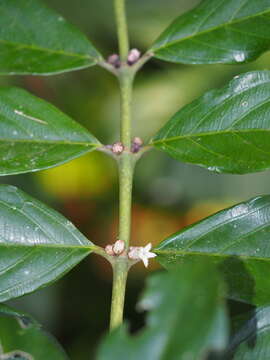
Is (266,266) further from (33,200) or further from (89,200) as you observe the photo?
(89,200)

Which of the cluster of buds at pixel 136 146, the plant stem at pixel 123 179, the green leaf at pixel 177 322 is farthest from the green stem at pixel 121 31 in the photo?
the green leaf at pixel 177 322

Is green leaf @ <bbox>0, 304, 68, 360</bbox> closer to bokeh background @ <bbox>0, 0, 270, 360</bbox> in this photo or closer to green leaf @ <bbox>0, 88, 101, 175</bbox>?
green leaf @ <bbox>0, 88, 101, 175</bbox>

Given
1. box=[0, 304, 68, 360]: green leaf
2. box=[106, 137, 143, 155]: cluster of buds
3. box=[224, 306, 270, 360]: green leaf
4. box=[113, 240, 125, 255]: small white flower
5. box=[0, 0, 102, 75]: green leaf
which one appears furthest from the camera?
box=[0, 0, 102, 75]: green leaf

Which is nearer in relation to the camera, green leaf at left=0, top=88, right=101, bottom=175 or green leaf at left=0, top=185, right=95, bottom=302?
green leaf at left=0, top=185, right=95, bottom=302

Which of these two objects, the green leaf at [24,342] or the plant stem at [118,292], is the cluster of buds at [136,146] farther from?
the green leaf at [24,342]

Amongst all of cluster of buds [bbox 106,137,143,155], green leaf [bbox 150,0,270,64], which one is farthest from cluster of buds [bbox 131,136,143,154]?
green leaf [bbox 150,0,270,64]
